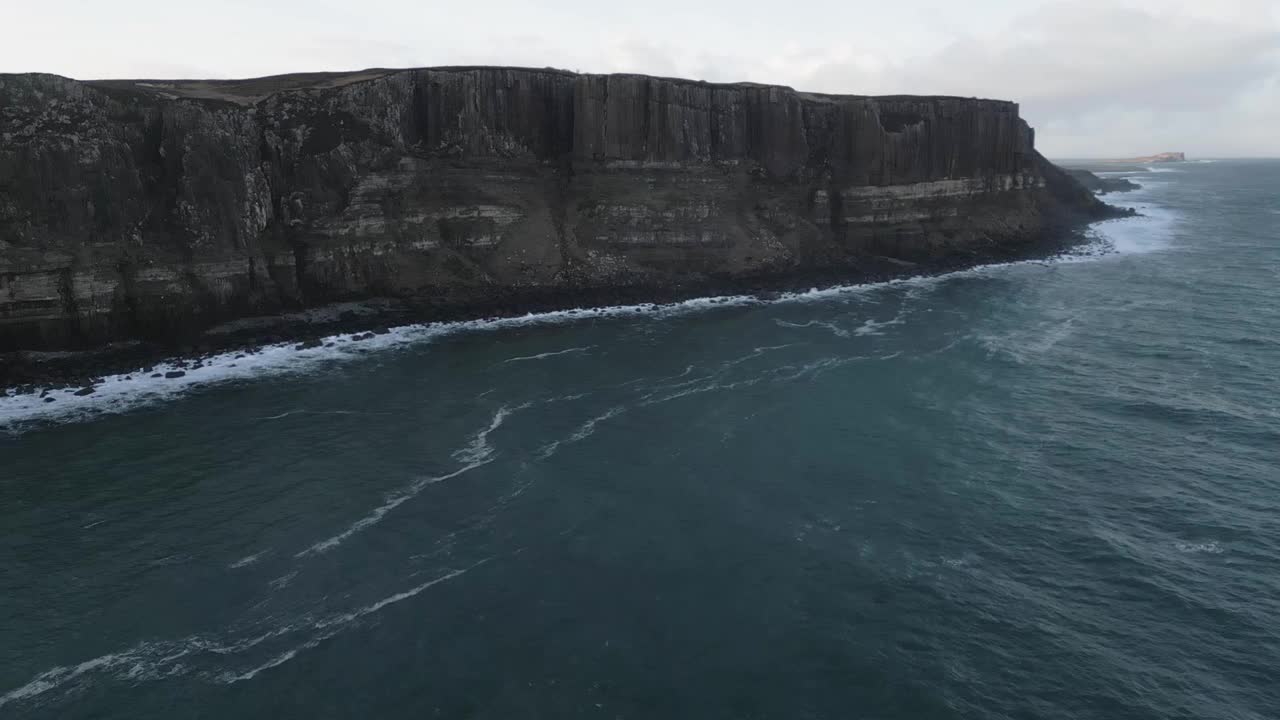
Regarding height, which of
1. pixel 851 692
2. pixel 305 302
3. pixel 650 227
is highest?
pixel 650 227

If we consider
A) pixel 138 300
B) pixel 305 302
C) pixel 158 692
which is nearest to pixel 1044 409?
pixel 158 692

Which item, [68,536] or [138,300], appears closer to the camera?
[68,536]

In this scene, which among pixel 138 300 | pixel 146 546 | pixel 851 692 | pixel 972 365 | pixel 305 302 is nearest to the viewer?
pixel 851 692

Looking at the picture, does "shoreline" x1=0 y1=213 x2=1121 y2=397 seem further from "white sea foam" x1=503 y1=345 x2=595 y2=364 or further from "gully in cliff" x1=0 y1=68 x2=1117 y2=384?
"white sea foam" x1=503 y1=345 x2=595 y2=364

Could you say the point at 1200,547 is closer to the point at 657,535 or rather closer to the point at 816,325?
the point at 657,535

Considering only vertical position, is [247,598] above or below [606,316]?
below

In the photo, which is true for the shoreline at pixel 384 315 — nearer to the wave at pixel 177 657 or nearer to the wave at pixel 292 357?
the wave at pixel 292 357

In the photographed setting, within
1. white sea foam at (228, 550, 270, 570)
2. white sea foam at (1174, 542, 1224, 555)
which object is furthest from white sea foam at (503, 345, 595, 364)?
white sea foam at (1174, 542, 1224, 555)

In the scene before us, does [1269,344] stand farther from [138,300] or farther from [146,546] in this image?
[138,300]

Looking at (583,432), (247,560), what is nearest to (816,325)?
(583,432)
